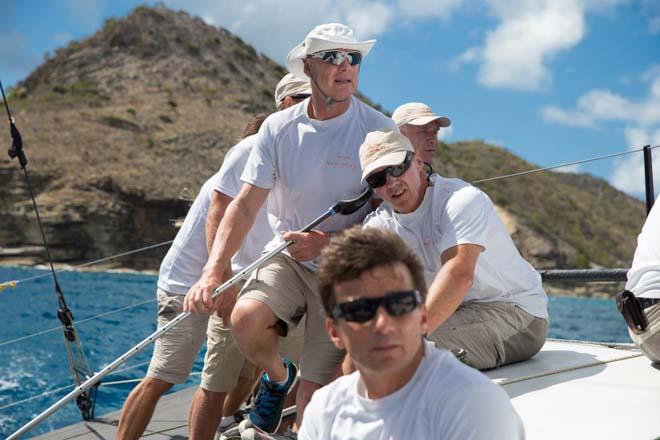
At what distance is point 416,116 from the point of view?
11.4 ft

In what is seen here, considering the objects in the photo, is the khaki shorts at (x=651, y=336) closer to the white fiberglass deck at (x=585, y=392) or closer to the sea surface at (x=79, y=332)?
the white fiberglass deck at (x=585, y=392)

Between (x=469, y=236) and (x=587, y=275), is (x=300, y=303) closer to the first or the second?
(x=469, y=236)

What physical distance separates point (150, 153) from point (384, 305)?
38.8m

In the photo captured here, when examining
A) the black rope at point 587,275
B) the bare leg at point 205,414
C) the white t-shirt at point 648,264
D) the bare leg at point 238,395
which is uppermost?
the white t-shirt at point 648,264

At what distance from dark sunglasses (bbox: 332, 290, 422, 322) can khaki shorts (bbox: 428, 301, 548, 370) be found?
1.30 meters

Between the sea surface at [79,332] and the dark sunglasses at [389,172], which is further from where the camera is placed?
the sea surface at [79,332]

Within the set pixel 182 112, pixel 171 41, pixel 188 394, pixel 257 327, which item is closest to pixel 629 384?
pixel 257 327

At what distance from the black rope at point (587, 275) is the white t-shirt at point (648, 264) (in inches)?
59.3

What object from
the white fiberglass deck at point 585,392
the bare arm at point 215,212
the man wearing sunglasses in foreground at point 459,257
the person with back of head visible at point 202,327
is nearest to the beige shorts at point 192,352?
the person with back of head visible at point 202,327

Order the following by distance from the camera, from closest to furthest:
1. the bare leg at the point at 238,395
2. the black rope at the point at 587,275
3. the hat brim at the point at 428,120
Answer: the hat brim at the point at 428,120
the bare leg at the point at 238,395
the black rope at the point at 587,275

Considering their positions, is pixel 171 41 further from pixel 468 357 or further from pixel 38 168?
pixel 468 357

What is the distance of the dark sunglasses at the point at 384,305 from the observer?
144cm

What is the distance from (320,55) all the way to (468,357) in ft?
4.28

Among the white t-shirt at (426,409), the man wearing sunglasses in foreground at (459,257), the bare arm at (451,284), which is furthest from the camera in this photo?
the man wearing sunglasses in foreground at (459,257)
